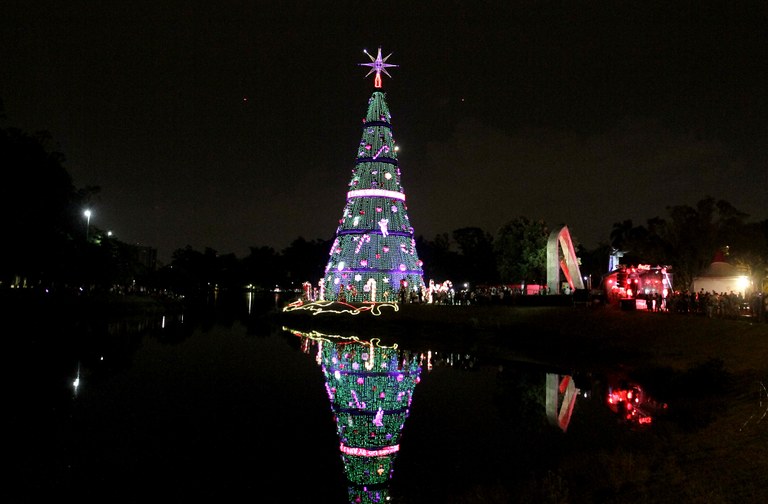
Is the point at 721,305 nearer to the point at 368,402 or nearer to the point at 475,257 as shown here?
the point at 368,402

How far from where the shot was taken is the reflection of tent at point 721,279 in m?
39.8

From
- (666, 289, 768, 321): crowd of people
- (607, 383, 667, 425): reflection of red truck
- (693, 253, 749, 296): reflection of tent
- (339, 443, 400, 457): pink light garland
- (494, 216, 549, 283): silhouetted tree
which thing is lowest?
(339, 443, 400, 457): pink light garland

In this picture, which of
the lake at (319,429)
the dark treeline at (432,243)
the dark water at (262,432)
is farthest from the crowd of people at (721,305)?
the dark water at (262,432)

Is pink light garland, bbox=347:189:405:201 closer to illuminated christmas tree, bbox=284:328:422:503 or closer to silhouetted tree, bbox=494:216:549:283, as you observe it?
illuminated christmas tree, bbox=284:328:422:503

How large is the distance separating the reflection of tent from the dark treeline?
0.99 m

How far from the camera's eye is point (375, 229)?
44.9 meters

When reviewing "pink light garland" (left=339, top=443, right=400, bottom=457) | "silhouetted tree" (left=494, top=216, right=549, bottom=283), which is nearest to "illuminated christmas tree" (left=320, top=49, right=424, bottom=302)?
"silhouetted tree" (left=494, top=216, right=549, bottom=283)

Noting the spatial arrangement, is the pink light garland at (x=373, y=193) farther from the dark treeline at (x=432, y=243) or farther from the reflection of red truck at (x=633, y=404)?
the reflection of red truck at (x=633, y=404)

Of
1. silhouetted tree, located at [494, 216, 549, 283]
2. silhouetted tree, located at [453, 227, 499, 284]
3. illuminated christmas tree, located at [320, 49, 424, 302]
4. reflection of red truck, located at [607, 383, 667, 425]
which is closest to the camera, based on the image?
reflection of red truck, located at [607, 383, 667, 425]

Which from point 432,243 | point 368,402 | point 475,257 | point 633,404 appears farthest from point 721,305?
point 432,243

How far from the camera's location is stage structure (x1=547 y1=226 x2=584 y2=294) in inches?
1501

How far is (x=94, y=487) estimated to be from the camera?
437 inches

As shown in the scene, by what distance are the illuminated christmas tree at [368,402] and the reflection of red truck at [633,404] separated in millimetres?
5992

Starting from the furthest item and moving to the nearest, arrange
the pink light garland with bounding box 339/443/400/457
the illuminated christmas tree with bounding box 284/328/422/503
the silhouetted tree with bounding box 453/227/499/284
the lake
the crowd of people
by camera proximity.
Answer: the silhouetted tree with bounding box 453/227/499/284 < the crowd of people < the pink light garland with bounding box 339/443/400/457 < the illuminated christmas tree with bounding box 284/328/422/503 < the lake
